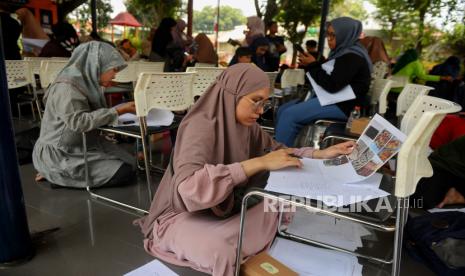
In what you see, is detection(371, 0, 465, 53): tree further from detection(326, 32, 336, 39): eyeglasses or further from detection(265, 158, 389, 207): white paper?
detection(265, 158, 389, 207): white paper

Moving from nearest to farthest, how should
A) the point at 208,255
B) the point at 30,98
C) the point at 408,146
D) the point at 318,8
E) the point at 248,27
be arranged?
the point at 408,146
the point at 208,255
the point at 30,98
the point at 248,27
the point at 318,8

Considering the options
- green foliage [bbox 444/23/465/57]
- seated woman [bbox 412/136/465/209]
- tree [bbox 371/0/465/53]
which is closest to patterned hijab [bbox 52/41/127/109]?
seated woman [bbox 412/136/465/209]

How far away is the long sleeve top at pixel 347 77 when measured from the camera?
2.43 meters

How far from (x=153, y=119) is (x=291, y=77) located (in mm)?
2007

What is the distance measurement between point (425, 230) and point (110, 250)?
5.20ft

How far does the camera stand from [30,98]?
378 centimetres

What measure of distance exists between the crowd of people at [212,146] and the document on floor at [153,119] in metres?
0.07

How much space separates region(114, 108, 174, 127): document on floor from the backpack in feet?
4.96

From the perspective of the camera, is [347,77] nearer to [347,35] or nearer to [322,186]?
[347,35]

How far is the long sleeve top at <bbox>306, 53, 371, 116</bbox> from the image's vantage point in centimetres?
243

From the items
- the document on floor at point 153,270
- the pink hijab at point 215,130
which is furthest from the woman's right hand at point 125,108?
the document on floor at point 153,270

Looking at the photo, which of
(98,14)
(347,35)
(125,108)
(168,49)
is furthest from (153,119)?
(98,14)

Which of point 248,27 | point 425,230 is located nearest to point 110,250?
point 425,230

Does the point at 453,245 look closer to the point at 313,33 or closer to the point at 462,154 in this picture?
the point at 462,154
